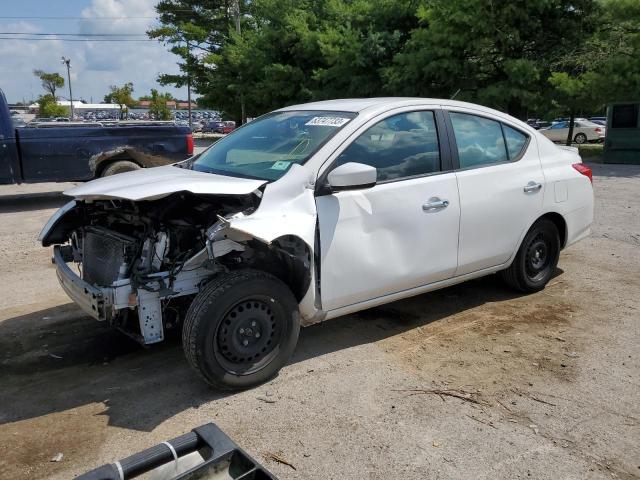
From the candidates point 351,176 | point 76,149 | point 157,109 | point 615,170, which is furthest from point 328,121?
point 157,109

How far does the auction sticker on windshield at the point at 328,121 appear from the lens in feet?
13.7

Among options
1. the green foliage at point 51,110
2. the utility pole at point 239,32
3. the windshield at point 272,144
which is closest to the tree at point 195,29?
the utility pole at point 239,32

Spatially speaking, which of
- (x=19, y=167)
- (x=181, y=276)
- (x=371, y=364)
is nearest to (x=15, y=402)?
(x=181, y=276)

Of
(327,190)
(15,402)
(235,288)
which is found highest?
(327,190)

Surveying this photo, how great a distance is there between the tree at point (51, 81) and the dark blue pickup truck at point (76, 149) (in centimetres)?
7200

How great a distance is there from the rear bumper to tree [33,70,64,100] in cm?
7960

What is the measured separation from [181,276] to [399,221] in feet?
5.23

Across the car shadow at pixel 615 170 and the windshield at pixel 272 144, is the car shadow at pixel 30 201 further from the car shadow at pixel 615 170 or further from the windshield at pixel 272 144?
the car shadow at pixel 615 170

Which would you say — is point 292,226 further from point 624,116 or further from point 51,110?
point 51,110

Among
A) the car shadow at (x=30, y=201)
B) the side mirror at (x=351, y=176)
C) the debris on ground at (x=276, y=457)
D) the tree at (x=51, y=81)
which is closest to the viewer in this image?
the debris on ground at (x=276, y=457)

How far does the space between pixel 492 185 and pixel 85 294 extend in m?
3.27

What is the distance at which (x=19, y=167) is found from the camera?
33.3 ft

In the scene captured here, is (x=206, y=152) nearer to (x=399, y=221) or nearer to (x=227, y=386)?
(x=399, y=221)

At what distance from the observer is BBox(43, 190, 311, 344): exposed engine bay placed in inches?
139
